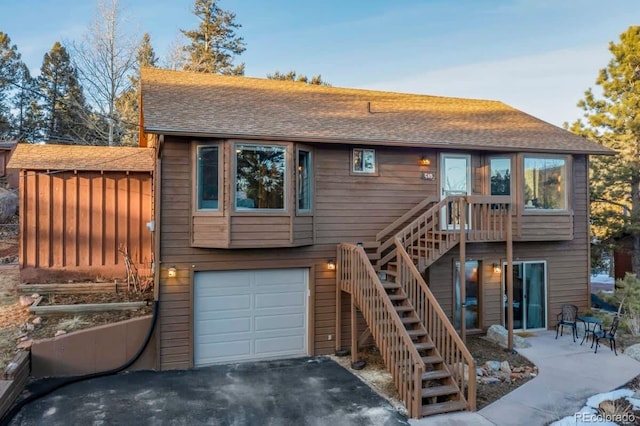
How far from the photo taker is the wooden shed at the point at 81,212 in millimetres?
9078

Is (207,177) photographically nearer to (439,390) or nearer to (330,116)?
(330,116)

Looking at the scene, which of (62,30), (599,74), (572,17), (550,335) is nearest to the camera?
(550,335)

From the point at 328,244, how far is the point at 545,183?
17.6 feet

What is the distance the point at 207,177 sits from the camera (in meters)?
7.50

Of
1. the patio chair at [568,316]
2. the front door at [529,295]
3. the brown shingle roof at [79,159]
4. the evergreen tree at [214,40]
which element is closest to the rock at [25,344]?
the brown shingle roof at [79,159]

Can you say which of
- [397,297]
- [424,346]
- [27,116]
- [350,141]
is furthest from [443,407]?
[27,116]

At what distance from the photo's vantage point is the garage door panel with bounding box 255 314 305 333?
8.13 meters

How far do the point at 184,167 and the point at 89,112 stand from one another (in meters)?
15.5

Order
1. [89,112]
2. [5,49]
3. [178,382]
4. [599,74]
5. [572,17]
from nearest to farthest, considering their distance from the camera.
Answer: [178,382], [572,17], [599,74], [89,112], [5,49]

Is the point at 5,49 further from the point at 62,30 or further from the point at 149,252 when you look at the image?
the point at 149,252

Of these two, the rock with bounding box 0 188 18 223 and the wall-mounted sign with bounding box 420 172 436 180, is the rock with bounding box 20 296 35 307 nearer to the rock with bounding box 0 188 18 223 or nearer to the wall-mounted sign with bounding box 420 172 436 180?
the wall-mounted sign with bounding box 420 172 436 180

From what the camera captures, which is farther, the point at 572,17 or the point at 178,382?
the point at 572,17

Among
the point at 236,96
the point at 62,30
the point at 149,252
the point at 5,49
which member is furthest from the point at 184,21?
the point at 149,252

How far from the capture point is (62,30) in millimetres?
Result: 18031
